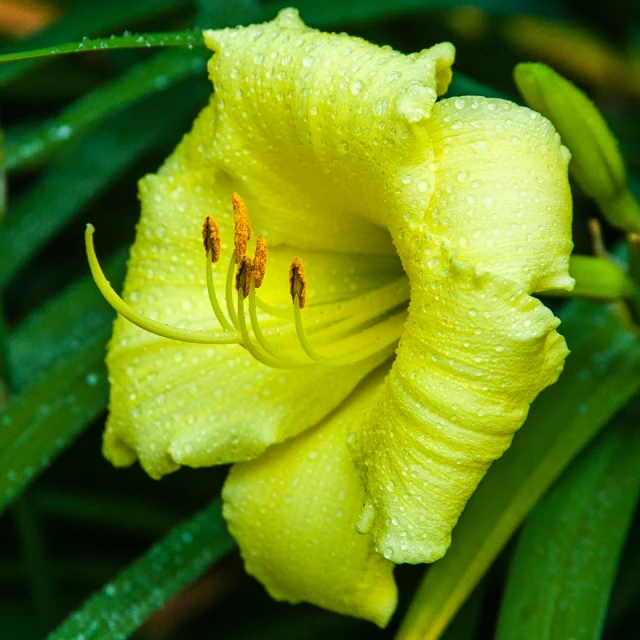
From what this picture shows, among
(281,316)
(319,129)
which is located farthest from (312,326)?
(319,129)

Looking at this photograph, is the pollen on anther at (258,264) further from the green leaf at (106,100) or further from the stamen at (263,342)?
the green leaf at (106,100)

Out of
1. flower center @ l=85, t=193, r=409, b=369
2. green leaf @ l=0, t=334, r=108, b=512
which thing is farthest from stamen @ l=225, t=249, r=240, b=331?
green leaf @ l=0, t=334, r=108, b=512

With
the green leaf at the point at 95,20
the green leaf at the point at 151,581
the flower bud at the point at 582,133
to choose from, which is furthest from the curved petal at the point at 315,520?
the green leaf at the point at 95,20

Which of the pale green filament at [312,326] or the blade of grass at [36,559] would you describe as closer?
the pale green filament at [312,326]

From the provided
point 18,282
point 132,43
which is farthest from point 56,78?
point 132,43

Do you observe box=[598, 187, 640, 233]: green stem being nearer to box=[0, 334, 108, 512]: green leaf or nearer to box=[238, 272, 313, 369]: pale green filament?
box=[238, 272, 313, 369]: pale green filament

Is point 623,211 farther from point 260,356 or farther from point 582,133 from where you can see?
point 260,356
